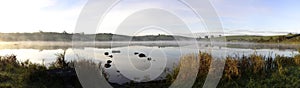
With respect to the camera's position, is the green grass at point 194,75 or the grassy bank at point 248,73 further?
the grassy bank at point 248,73

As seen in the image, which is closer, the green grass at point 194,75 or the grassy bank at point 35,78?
the grassy bank at point 35,78

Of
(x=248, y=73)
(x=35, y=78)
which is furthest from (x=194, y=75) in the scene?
(x=35, y=78)

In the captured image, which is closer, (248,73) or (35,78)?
(35,78)

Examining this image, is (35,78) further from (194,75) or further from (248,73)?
(248,73)

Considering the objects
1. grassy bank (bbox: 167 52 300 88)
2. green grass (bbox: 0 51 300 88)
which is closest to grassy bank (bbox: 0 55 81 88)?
green grass (bbox: 0 51 300 88)

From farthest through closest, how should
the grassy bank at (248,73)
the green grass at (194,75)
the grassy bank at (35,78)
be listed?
1. the grassy bank at (248,73)
2. the green grass at (194,75)
3. the grassy bank at (35,78)

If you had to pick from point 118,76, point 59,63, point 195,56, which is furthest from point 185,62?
point 59,63

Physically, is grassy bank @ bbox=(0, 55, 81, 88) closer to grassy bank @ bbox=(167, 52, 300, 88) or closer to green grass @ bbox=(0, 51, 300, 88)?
green grass @ bbox=(0, 51, 300, 88)

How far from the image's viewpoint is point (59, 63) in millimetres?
15812

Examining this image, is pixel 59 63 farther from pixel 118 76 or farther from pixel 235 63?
pixel 235 63

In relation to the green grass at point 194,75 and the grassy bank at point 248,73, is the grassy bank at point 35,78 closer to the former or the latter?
the green grass at point 194,75

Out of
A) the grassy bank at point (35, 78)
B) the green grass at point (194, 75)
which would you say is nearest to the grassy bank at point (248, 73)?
the green grass at point (194, 75)

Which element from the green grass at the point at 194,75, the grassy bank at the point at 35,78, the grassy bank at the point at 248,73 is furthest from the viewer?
the grassy bank at the point at 248,73

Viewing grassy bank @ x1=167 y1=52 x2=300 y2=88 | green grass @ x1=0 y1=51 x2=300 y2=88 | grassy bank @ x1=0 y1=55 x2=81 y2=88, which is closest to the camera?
grassy bank @ x1=0 y1=55 x2=81 y2=88
